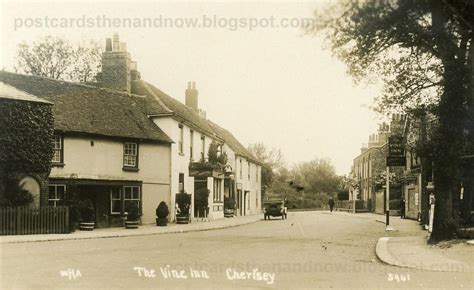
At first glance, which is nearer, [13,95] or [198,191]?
[13,95]

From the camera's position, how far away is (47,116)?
23.9 meters

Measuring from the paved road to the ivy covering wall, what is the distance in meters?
6.07

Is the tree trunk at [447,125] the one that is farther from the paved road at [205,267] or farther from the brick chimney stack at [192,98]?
the brick chimney stack at [192,98]

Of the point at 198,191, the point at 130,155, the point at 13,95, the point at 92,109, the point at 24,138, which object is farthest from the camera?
the point at 198,191

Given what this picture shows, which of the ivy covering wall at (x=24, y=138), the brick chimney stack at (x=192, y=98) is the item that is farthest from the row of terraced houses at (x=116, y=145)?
the brick chimney stack at (x=192, y=98)

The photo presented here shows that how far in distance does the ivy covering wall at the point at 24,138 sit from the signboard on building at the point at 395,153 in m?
14.1

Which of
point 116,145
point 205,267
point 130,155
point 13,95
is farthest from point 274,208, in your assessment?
point 205,267

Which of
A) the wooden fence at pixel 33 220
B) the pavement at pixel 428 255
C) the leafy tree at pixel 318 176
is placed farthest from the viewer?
the leafy tree at pixel 318 176

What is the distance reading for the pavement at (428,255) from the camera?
1205 cm

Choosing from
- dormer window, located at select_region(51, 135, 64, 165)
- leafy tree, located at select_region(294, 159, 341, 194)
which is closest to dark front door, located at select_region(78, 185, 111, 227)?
dormer window, located at select_region(51, 135, 64, 165)

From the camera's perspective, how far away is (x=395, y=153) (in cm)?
2323

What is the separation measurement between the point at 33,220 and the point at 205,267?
41.4 feet

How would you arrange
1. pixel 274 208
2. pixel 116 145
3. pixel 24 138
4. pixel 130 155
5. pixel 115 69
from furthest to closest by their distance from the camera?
pixel 274 208 < pixel 115 69 < pixel 130 155 < pixel 116 145 < pixel 24 138

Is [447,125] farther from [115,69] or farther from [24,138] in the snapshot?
[115,69]
